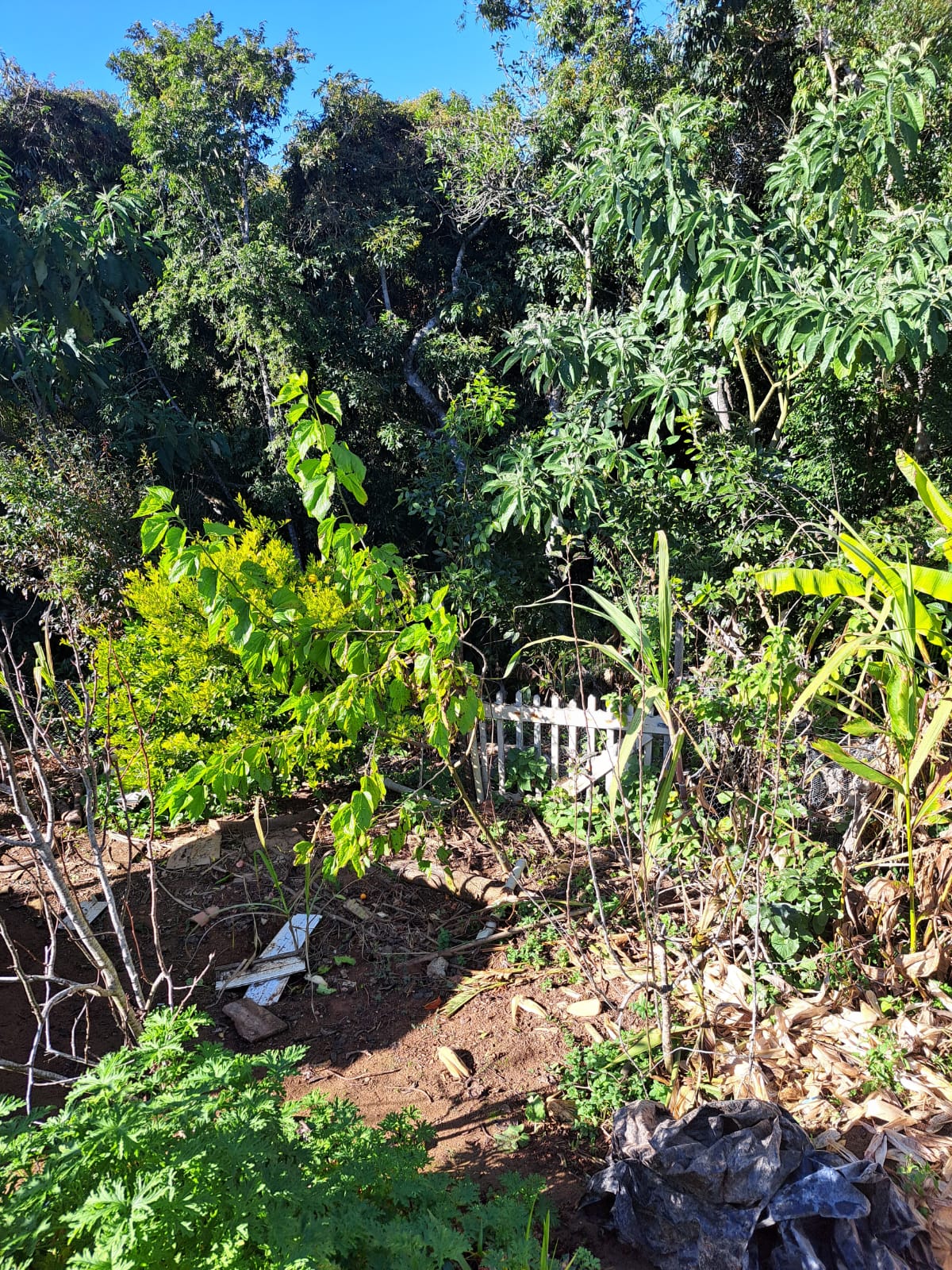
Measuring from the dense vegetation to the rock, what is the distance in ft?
2.01

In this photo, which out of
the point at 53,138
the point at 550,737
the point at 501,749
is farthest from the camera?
the point at 53,138

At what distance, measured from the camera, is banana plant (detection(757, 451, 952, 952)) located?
2.49 m

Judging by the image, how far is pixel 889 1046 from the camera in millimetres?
2566

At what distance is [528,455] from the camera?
4816 millimetres

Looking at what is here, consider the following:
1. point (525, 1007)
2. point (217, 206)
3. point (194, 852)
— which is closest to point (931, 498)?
point (525, 1007)

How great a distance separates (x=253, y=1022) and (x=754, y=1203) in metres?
1.92

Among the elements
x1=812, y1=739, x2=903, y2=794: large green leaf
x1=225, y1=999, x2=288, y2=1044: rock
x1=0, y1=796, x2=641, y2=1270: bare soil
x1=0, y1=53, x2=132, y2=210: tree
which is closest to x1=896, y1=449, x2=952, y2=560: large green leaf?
x1=812, y1=739, x2=903, y2=794: large green leaf

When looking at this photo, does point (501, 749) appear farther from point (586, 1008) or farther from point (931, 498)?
point (931, 498)

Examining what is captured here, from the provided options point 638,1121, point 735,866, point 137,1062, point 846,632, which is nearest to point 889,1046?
point 735,866

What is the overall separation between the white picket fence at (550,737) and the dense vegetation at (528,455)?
184 mm

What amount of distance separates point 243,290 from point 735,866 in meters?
6.28

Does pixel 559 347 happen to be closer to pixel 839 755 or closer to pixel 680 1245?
pixel 839 755

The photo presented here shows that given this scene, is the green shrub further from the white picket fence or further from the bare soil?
the white picket fence

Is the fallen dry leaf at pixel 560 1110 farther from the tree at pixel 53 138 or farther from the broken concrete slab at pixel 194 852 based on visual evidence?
the tree at pixel 53 138
